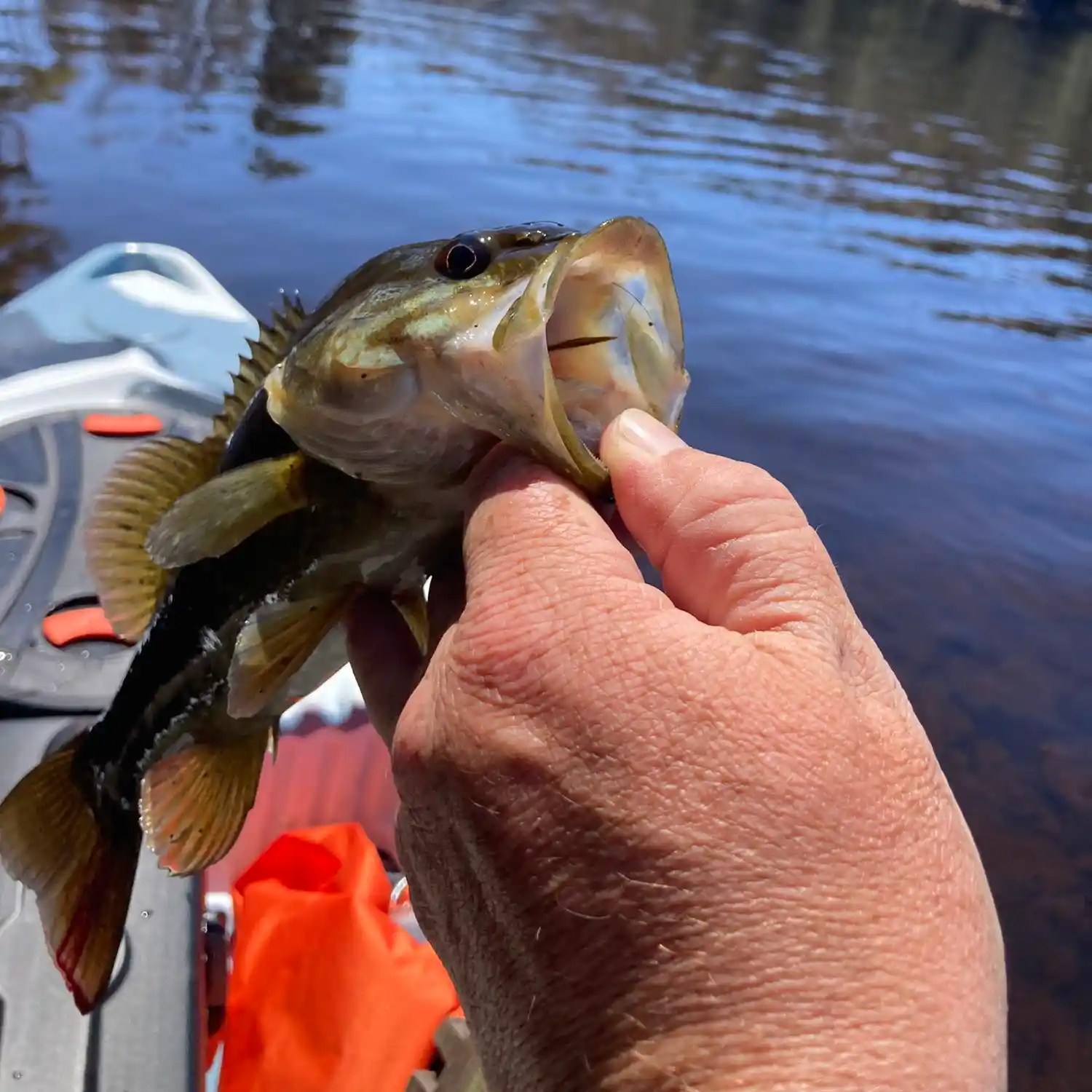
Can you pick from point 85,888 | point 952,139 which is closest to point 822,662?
point 85,888

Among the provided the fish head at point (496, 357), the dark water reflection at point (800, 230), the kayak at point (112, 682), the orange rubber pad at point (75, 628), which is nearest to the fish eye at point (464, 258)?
the fish head at point (496, 357)

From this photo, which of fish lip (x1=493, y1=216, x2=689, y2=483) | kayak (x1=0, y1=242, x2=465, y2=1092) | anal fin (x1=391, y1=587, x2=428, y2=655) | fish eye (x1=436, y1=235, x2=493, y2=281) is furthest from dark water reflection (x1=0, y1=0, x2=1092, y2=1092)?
fish eye (x1=436, y1=235, x2=493, y2=281)

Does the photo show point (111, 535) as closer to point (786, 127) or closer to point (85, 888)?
point (85, 888)

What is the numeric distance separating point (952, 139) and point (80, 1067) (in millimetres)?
24172

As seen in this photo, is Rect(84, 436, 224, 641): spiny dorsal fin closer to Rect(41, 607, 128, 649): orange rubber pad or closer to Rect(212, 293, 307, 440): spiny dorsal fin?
Rect(212, 293, 307, 440): spiny dorsal fin

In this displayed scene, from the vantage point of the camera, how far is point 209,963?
3402mm

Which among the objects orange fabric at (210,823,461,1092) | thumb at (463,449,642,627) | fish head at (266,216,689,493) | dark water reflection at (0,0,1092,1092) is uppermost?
fish head at (266,216,689,493)

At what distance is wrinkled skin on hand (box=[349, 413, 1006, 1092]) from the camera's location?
3.93 feet

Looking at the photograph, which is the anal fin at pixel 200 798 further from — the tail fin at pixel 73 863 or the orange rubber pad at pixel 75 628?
the orange rubber pad at pixel 75 628

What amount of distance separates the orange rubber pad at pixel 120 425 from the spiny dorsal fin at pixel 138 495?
256 centimetres

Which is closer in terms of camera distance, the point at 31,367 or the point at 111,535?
the point at 111,535

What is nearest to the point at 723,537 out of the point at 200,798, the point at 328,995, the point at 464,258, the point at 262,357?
the point at 464,258

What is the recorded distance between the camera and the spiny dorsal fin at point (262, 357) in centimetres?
242

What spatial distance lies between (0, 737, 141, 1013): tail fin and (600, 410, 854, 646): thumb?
1744 mm
